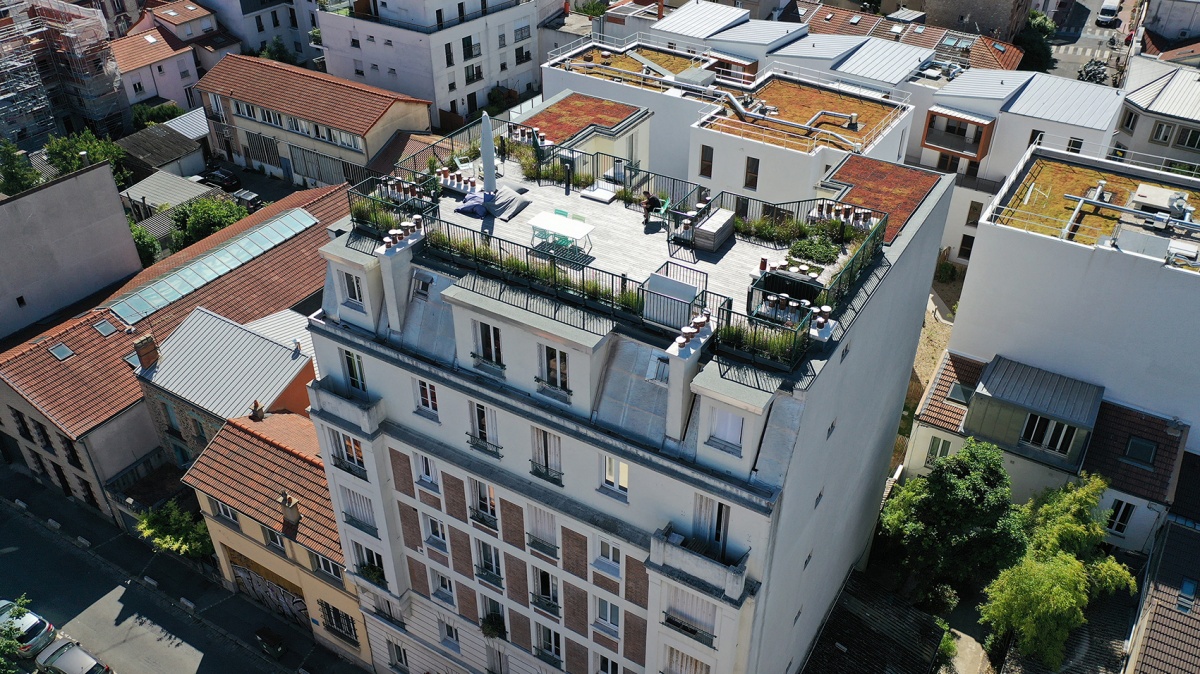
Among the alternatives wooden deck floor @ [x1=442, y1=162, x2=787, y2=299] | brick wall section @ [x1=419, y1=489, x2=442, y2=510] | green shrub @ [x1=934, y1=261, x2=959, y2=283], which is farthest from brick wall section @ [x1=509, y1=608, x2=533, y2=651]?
green shrub @ [x1=934, y1=261, x2=959, y2=283]

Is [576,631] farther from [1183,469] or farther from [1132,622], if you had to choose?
[1183,469]

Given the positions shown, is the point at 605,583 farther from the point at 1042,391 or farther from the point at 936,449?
the point at 1042,391

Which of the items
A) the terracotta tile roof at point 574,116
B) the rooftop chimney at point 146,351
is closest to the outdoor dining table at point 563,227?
the terracotta tile roof at point 574,116

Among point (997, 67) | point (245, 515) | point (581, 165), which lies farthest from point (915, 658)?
point (997, 67)

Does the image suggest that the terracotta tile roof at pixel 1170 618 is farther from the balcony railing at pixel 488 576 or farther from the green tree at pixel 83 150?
the green tree at pixel 83 150

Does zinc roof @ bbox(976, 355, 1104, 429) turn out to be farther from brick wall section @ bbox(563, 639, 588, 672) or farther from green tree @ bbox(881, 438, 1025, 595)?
brick wall section @ bbox(563, 639, 588, 672)

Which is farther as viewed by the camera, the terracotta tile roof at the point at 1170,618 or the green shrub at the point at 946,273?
the green shrub at the point at 946,273

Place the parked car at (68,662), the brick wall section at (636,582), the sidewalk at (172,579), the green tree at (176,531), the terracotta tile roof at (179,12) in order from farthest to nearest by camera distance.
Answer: the terracotta tile roof at (179,12) < the green tree at (176,531) < the sidewalk at (172,579) < the parked car at (68,662) < the brick wall section at (636,582)
